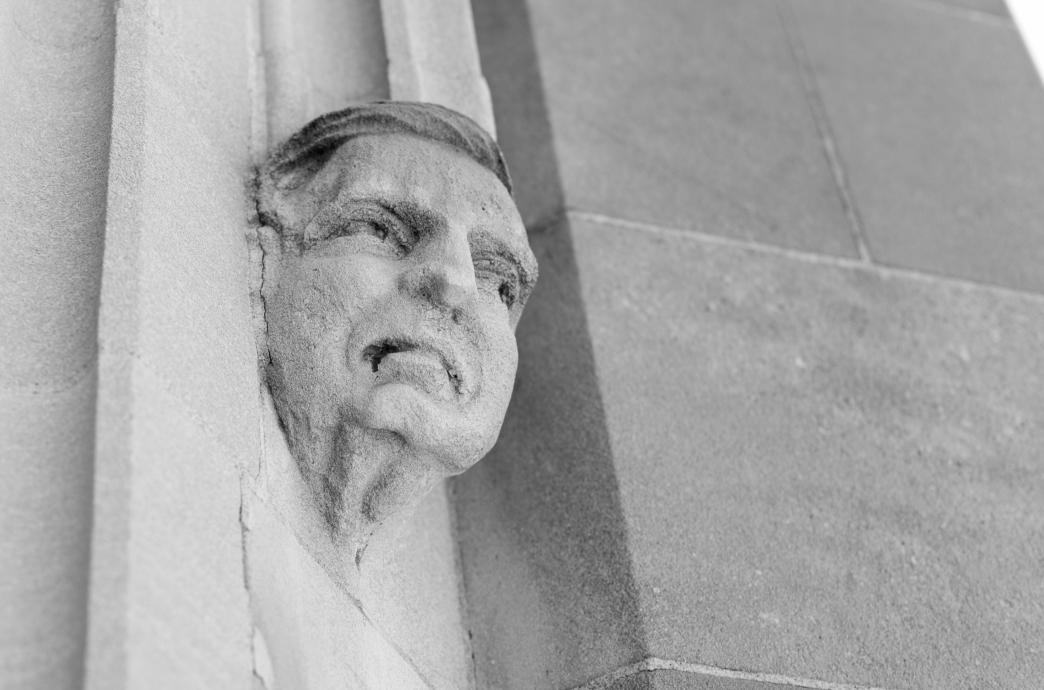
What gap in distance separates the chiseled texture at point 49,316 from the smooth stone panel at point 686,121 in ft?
2.85

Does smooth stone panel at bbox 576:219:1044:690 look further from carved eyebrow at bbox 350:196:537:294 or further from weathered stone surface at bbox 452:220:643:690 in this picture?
carved eyebrow at bbox 350:196:537:294

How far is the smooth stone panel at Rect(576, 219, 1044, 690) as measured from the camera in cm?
169

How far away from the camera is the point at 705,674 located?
5.21 feet

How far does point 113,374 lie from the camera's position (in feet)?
3.89

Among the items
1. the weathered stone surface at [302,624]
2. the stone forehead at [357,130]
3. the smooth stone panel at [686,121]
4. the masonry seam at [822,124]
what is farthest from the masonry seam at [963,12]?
the weathered stone surface at [302,624]

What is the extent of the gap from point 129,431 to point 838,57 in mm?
1931

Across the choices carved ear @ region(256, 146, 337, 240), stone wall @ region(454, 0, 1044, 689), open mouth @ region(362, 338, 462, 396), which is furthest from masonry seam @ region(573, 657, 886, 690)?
carved ear @ region(256, 146, 337, 240)

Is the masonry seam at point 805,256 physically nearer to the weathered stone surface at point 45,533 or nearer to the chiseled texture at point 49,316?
the chiseled texture at point 49,316

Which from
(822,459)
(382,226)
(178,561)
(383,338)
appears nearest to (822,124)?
(822,459)

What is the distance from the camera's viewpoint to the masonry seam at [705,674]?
1.58 metres

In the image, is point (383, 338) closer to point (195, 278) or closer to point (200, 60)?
point (195, 278)

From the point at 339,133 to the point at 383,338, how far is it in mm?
306

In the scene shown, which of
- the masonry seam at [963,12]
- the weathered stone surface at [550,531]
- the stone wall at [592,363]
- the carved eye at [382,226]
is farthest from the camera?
the masonry seam at [963,12]

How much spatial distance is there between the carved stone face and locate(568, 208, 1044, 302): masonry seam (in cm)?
61
